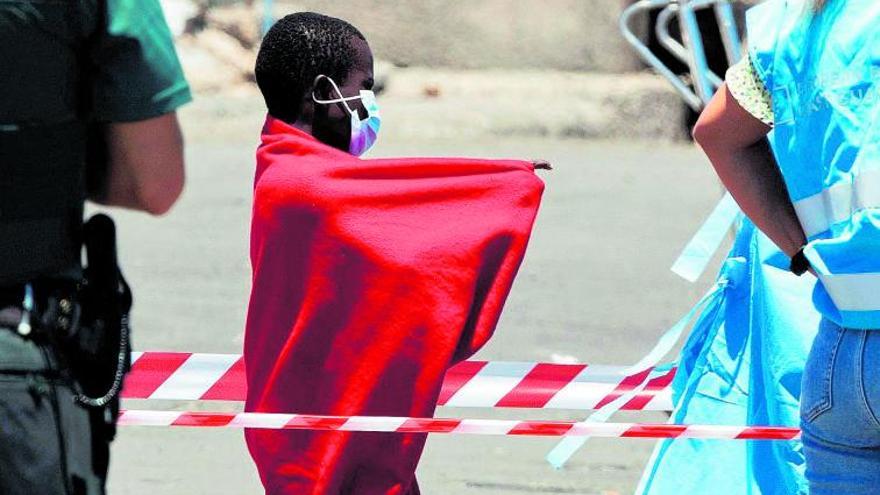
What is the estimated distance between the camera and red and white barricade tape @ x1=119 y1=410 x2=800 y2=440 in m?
3.41

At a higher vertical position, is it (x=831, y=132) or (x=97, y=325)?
(x=831, y=132)

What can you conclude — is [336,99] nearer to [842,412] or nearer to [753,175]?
[753,175]

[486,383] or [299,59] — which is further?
[486,383]

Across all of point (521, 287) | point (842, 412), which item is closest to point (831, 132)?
point (842, 412)

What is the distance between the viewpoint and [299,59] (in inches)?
143

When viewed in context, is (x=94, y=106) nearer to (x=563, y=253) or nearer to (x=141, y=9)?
(x=141, y=9)

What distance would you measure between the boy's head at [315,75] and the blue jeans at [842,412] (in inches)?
45.1

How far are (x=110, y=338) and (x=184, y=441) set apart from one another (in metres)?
3.40

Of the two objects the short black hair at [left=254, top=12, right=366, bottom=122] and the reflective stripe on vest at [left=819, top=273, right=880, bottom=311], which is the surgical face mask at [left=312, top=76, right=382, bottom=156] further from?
the reflective stripe on vest at [left=819, top=273, right=880, bottom=311]

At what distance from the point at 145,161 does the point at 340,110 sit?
0.96 metres

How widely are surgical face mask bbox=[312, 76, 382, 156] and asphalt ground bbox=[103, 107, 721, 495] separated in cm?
205

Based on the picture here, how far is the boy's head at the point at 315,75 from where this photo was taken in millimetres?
3625

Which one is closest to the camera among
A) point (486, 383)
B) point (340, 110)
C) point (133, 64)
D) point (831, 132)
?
point (133, 64)

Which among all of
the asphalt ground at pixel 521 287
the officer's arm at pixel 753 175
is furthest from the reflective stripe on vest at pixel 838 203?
the asphalt ground at pixel 521 287
